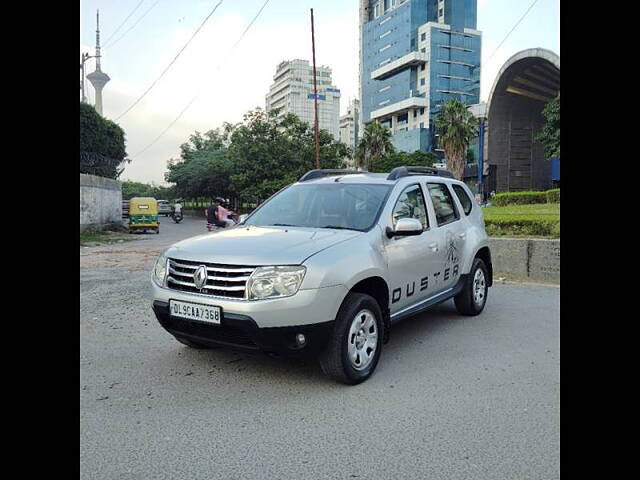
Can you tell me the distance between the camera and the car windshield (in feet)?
Result: 15.7

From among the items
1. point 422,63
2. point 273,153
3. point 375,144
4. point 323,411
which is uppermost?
point 422,63

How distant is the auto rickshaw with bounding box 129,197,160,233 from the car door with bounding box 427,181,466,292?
23637mm

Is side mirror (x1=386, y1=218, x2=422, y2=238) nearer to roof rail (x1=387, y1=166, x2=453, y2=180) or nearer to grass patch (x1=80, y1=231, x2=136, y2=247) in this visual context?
roof rail (x1=387, y1=166, x2=453, y2=180)

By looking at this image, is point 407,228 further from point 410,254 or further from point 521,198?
point 521,198

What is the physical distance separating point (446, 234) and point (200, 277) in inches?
109

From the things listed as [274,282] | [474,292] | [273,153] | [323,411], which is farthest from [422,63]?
[323,411]

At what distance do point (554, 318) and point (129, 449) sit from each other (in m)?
5.12

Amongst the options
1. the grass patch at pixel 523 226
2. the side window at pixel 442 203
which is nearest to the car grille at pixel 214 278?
the side window at pixel 442 203

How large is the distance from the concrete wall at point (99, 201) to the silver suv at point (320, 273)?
19.0 meters

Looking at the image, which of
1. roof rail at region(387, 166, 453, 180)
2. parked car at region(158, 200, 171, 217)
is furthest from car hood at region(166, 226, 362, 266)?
parked car at region(158, 200, 171, 217)

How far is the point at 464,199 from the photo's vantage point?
649 centimetres
